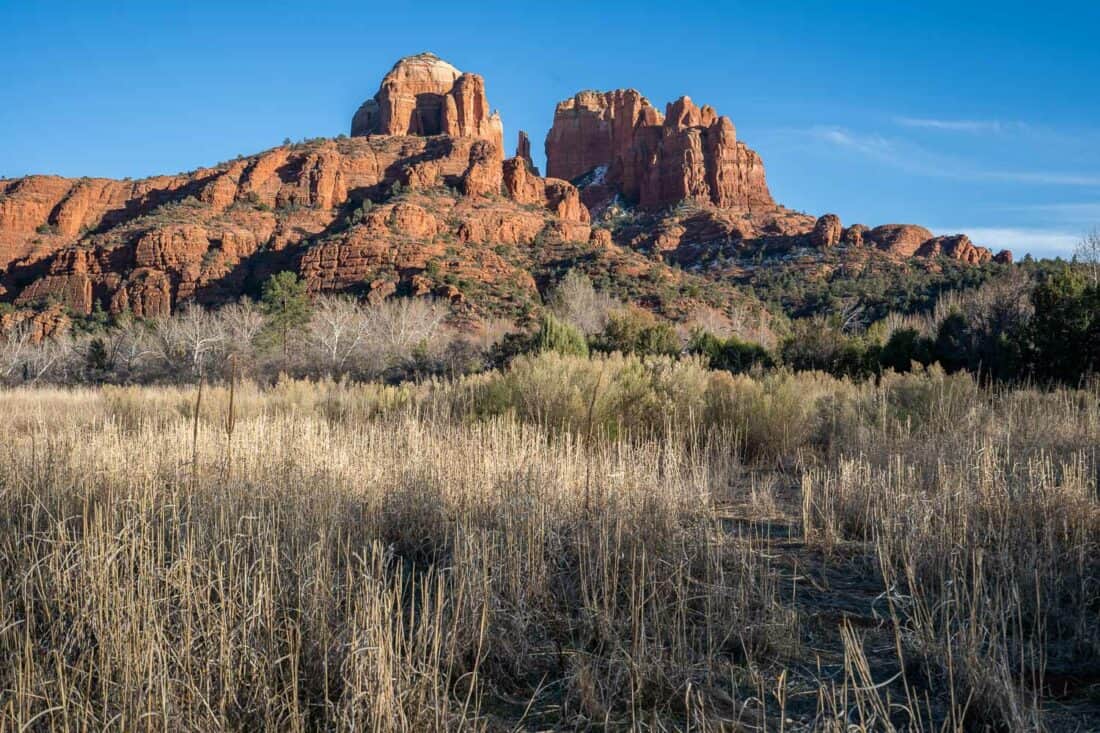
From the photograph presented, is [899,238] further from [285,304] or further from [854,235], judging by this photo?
[285,304]

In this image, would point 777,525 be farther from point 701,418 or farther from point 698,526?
point 701,418

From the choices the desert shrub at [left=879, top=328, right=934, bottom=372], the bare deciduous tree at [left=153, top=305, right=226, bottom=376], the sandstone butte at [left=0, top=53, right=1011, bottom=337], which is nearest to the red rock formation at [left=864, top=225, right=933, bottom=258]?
the sandstone butte at [left=0, top=53, right=1011, bottom=337]

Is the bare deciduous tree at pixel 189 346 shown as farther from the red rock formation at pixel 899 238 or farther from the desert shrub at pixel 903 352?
the red rock formation at pixel 899 238

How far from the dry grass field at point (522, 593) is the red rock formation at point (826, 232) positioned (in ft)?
206

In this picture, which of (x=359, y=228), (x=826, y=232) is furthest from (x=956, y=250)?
(x=359, y=228)

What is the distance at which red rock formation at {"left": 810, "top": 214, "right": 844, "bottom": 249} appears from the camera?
65188 mm

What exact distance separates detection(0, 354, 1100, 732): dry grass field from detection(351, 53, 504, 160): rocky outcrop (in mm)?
95721

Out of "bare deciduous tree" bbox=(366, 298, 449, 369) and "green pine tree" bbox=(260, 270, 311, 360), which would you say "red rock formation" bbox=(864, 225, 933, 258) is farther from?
"green pine tree" bbox=(260, 270, 311, 360)

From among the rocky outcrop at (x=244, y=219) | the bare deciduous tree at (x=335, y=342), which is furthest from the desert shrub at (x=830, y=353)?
the rocky outcrop at (x=244, y=219)

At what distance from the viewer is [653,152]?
323 ft

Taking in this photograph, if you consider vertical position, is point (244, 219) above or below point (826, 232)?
above

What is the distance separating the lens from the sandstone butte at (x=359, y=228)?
54375mm

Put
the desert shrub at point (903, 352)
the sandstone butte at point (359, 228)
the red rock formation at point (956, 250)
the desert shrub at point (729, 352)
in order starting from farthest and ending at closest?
the red rock formation at point (956, 250) → the sandstone butte at point (359, 228) → the desert shrub at point (729, 352) → the desert shrub at point (903, 352)

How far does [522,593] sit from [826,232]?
68595 millimetres
